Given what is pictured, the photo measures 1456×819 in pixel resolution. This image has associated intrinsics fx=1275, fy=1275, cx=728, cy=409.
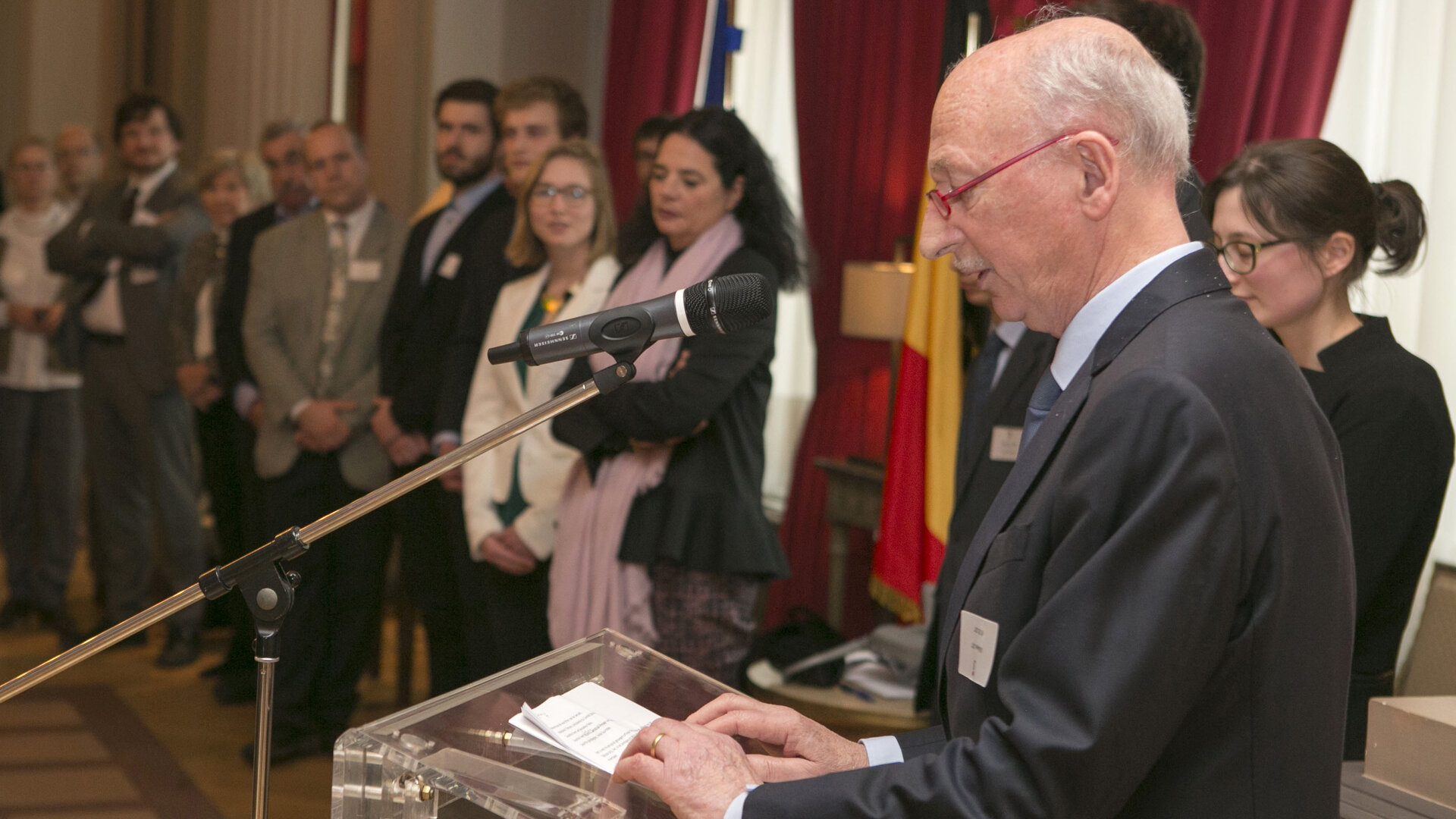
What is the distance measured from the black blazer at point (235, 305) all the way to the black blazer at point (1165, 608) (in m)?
3.49

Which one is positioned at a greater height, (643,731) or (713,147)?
(713,147)

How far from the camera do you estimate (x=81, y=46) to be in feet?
26.1

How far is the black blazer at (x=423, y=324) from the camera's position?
3.61m

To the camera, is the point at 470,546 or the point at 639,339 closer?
the point at 639,339

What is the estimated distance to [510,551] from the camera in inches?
122

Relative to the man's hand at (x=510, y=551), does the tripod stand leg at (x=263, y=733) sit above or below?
above

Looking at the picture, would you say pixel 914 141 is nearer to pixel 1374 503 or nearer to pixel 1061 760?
pixel 1374 503

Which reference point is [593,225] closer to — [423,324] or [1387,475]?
[423,324]

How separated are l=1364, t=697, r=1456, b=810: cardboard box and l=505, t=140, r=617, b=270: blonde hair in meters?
2.11

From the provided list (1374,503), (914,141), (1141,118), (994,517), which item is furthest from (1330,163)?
(914,141)

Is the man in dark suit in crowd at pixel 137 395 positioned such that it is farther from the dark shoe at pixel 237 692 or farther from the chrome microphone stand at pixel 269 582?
the chrome microphone stand at pixel 269 582

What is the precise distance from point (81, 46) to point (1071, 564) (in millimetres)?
8522

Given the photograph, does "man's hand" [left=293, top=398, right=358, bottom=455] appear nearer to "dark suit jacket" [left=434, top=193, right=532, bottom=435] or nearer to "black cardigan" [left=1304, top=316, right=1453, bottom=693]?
"dark suit jacket" [left=434, top=193, right=532, bottom=435]

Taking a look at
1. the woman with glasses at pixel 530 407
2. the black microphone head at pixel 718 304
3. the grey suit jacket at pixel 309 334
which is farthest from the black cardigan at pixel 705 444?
the black microphone head at pixel 718 304
